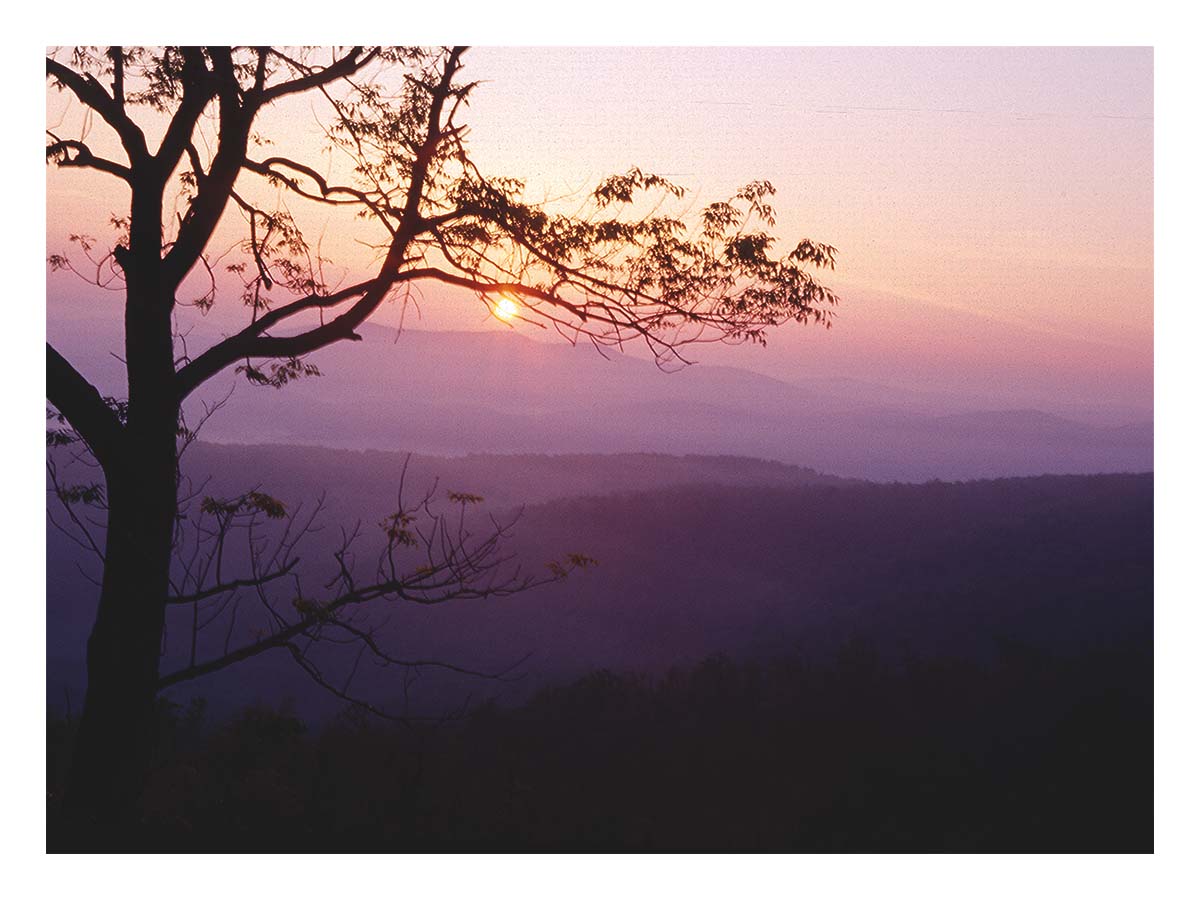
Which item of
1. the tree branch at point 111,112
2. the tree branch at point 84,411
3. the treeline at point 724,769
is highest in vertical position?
the tree branch at point 111,112

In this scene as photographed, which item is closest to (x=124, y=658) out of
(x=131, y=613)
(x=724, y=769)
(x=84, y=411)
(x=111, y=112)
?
(x=131, y=613)

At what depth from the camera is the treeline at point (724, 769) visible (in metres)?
5.35

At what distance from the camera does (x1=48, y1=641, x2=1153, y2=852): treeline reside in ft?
17.5

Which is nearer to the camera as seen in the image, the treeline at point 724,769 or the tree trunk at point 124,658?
the treeline at point 724,769

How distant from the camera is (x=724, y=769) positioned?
5473mm

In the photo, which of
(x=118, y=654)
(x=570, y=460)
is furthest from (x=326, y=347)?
(x=118, y=654)

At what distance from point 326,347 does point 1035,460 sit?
4986mm

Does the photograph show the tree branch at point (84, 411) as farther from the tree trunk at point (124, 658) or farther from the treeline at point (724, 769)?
the treeline at point (724, 769)

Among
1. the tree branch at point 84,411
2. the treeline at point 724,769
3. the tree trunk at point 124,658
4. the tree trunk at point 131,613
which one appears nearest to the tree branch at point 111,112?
the tree trunk at point 131,613

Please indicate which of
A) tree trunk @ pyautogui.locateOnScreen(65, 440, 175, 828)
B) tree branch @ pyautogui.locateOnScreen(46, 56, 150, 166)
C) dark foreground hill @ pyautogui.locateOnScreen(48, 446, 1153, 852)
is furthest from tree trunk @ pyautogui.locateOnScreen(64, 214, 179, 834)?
tree branch @ pyautogui.locateOnScreen(46, 56, 150, 166)

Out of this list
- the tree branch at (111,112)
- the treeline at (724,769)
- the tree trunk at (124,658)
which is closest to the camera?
the treeline at (724,769)

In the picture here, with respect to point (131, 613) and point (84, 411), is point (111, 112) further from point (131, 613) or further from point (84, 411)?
point (131, 613)
